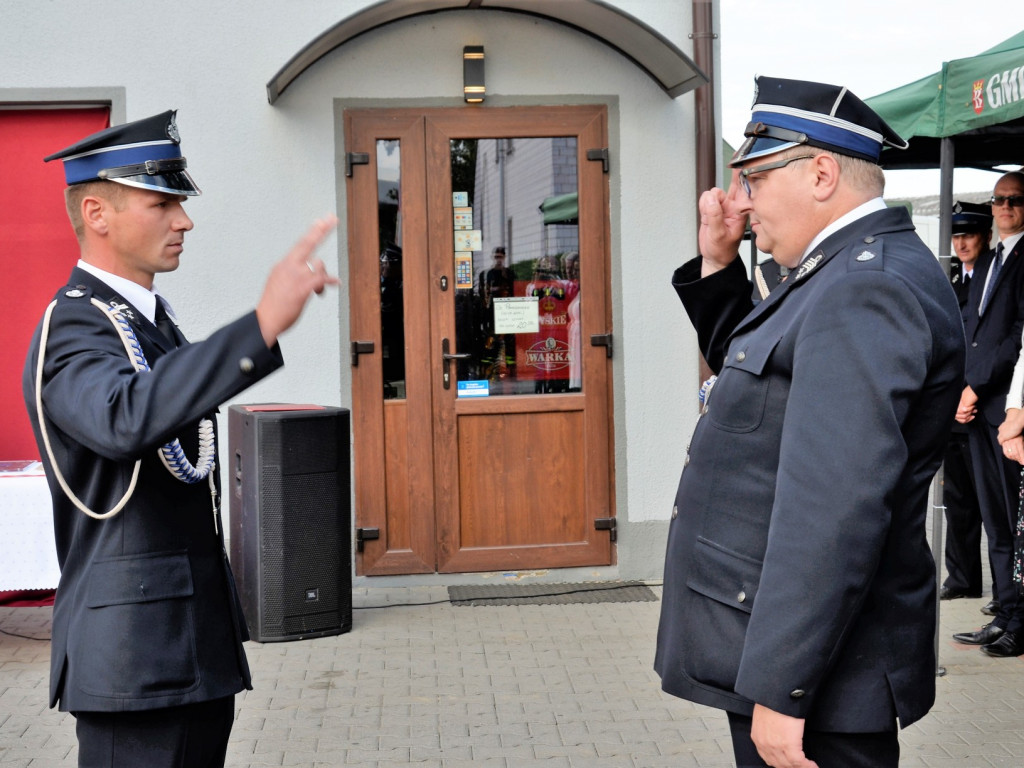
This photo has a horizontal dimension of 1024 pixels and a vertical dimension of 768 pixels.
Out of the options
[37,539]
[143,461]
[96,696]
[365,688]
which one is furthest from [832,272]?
[37,539]

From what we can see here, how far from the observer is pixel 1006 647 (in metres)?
6.09

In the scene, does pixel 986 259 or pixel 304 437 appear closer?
pixel 304 437

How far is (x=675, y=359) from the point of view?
7.66 m

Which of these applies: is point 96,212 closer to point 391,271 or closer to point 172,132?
point 172,132

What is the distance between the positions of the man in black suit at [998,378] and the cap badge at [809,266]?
4.58 meters

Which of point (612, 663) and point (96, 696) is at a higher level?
point (96, 696)

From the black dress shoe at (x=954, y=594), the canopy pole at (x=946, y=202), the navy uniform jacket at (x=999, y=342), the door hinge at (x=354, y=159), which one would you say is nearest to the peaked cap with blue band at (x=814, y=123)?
the canopy pole at (x=946, y=202)

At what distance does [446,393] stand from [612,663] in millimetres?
2257

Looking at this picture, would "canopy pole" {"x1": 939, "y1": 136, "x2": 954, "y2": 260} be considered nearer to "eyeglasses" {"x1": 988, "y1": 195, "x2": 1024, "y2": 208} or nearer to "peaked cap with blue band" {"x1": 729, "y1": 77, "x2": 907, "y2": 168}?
"eyeglasses" {"x1": 988, "y1": 195, "x2": 1024, "y2": 208}

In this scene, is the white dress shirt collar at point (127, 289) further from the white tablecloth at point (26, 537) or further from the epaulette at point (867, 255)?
the white tablecloth at point (26, 537)

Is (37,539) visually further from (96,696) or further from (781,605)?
(781,605)

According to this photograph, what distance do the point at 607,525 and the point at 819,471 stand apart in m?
5.58

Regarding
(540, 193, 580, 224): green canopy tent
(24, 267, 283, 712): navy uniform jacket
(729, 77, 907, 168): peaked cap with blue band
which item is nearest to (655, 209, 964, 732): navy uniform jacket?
(729, 77, 907, 168): peaked cap with blue band

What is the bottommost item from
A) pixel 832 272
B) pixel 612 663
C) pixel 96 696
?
pixel 612 663
